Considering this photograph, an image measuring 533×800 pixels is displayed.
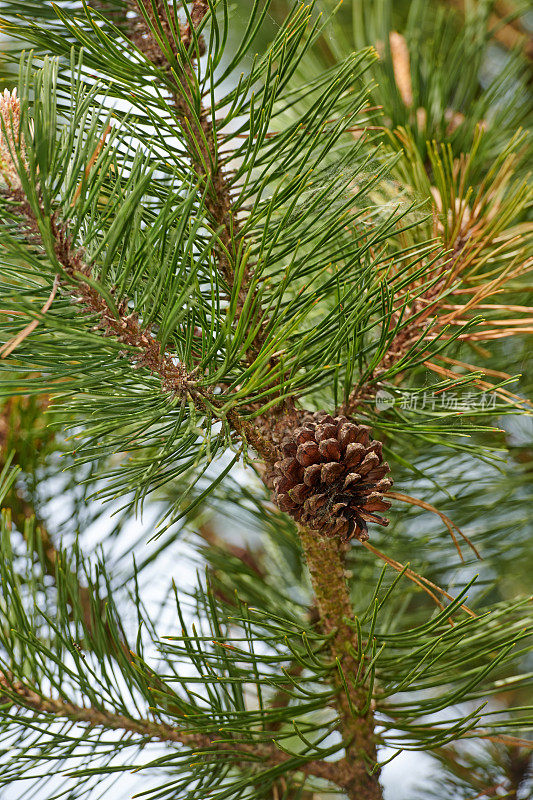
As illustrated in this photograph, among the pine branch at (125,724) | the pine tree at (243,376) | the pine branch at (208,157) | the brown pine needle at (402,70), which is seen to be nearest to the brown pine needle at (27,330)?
the pine tree at (243,376)

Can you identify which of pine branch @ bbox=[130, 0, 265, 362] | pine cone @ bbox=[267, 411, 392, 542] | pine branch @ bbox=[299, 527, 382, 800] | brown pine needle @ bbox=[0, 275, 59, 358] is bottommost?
pine branch @ bbox=[299, 527, 382, 800]

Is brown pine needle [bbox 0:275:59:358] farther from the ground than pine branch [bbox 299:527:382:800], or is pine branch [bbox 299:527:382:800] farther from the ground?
brown pine needle [bbox 0:275:59:358]

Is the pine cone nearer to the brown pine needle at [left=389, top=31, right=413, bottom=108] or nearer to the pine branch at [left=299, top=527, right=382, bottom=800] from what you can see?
the pine branch at [left=299, top=527, right=382, bottom=800]

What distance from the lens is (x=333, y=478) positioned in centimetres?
38

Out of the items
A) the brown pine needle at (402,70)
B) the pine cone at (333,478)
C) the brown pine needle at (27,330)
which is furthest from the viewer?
the brown pine needle at (402,70)

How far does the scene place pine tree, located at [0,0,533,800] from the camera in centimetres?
34

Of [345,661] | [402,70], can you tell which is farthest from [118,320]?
[402,70]

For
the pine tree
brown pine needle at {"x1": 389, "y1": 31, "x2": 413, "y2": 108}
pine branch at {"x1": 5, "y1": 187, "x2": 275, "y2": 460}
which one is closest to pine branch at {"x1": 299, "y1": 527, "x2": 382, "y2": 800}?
the pine tree

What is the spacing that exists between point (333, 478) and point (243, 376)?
81 millimetres

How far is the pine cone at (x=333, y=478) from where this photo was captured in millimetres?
380

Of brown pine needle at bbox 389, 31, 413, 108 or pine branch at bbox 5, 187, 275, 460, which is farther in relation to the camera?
brown pine needle at bbox 389, 31, 413, 108

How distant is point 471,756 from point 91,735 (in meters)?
0.54

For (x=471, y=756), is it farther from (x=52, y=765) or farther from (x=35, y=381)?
(x=35, y=381)

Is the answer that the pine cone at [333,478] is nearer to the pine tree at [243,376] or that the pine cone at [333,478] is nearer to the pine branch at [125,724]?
the pine tree at [243,376]
